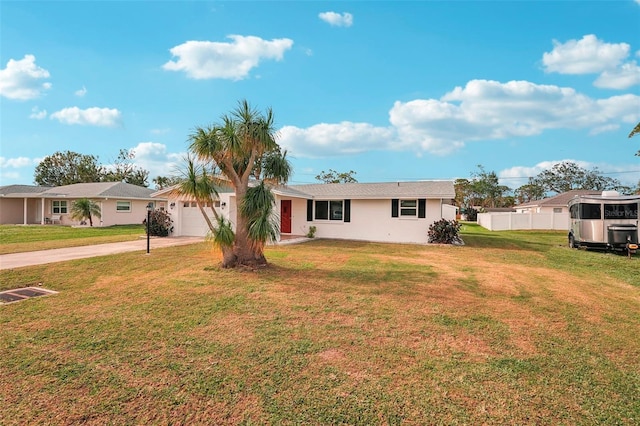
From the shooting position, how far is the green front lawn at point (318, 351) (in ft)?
9.53

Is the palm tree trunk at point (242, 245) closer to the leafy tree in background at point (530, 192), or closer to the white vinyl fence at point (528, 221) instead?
the white vinyl fence at point (528, 221)

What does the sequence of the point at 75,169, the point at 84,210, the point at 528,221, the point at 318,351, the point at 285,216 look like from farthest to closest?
the point at 75,169
the point at 528,221
the point at 84,210
the point at 285,216
the point at 318,351

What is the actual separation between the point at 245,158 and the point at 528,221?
27557 millimetres

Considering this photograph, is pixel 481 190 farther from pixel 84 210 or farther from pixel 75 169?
pixel 75 169

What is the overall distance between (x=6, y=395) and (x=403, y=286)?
6.45 m

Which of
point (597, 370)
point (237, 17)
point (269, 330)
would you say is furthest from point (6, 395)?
point (237, 17)

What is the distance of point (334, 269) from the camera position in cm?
912

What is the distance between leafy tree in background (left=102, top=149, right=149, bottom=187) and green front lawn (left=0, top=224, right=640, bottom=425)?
151 ft

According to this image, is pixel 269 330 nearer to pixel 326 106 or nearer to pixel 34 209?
pixel 326 106

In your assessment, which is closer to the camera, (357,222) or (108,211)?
(357,222)

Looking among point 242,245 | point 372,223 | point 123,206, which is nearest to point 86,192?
point 123,206

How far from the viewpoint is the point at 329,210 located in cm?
1841

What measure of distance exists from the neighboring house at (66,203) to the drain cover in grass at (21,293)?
19497 mm

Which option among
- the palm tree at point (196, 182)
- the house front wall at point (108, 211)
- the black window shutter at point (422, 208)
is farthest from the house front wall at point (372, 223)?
the house front wall at point (108, 211)
